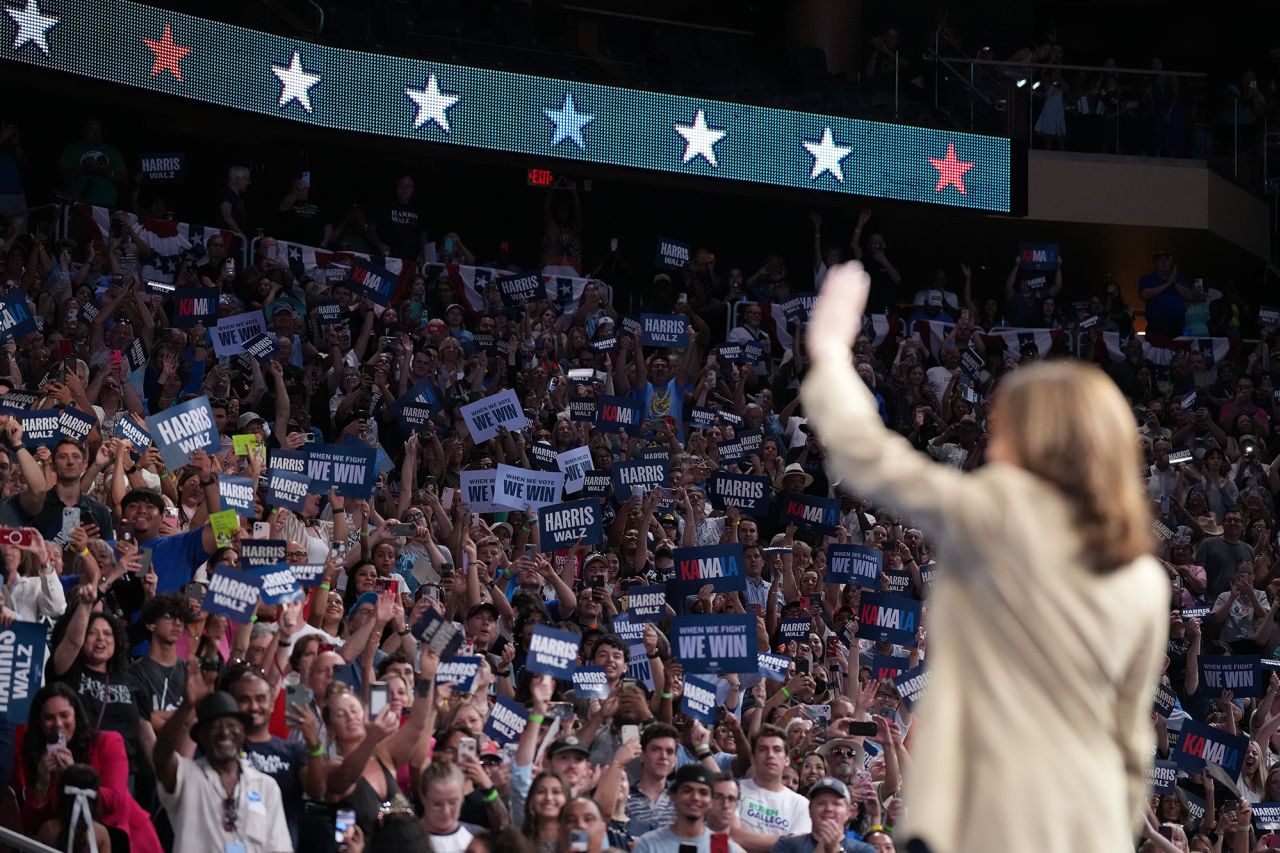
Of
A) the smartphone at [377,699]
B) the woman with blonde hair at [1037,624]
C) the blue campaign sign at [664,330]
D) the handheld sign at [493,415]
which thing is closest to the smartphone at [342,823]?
the smartphone at [377,699]

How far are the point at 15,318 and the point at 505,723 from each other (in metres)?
4.61

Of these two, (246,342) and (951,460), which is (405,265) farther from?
(951,460)

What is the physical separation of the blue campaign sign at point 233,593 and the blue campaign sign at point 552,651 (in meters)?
1.18

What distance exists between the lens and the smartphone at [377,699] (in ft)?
23.0

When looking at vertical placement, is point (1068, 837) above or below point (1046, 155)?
below

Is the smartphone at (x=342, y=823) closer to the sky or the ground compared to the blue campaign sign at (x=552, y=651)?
closer to the ground

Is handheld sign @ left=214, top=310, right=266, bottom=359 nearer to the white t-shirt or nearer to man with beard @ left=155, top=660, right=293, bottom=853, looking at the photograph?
the white t-shirt

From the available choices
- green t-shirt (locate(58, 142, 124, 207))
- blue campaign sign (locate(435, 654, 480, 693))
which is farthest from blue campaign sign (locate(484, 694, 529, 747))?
green t-shirt (locate(58, 142, 124, 207))

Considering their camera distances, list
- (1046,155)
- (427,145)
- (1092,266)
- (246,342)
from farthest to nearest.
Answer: (1092,266)
(1046,155)
(427,145)
(246,342)

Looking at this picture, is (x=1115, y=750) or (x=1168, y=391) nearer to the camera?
(x=1115, y=750)

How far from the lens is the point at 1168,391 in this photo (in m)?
17.4

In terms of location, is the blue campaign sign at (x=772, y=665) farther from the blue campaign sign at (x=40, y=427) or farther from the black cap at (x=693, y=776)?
the blue campaign sign at (x=40, y=427)

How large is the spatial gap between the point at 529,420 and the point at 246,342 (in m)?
1.84

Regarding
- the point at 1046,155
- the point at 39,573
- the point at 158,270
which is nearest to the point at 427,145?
the point at 158,270
